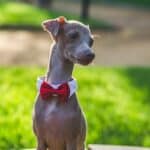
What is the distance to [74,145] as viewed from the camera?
3096 millimetres

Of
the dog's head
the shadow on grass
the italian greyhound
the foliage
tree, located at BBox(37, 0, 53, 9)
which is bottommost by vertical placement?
the foliage

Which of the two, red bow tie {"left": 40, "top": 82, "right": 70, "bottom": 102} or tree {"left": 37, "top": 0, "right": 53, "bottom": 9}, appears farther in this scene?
tree {"left": 37, "top": 0, "right": 53, "bottom": 9}

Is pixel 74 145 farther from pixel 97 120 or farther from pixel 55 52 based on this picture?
pixel 97 120

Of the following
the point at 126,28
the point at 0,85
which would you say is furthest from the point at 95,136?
the point at 126,28

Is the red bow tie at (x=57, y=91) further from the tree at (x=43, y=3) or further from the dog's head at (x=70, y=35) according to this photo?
the tree at (x=43, y=3)

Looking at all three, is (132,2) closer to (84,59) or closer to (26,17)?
(26,17)

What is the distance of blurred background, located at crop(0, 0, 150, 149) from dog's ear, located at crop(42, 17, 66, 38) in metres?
2.38

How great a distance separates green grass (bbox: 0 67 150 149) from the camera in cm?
567

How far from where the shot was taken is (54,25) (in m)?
2.98

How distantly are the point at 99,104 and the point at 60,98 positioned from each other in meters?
3.61

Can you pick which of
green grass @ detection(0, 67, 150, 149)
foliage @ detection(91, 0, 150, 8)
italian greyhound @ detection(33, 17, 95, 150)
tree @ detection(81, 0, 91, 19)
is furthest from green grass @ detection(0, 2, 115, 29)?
italian greyhound @ detection(33, 17, 95, 150)

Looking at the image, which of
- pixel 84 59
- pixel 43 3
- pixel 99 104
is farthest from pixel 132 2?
pixel 84 59

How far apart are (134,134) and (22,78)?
2.24m

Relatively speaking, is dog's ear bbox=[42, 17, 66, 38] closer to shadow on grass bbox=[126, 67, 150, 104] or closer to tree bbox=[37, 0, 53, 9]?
shadow on grass bbox=[126, 67, 150, 104]
